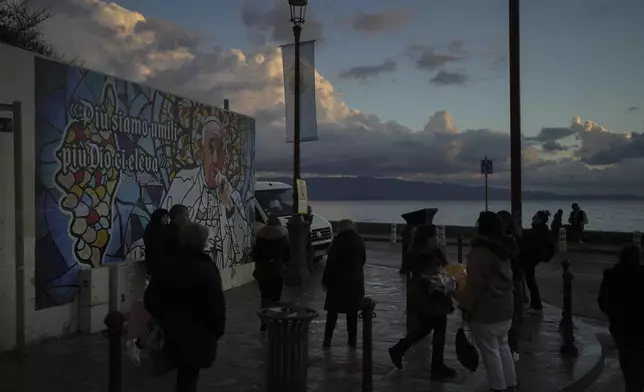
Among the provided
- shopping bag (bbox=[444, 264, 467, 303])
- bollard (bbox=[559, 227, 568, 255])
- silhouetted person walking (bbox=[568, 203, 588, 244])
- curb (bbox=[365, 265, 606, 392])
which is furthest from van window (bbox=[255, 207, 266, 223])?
silhouetted person walking (bbox=[568, 203, 588, 244])

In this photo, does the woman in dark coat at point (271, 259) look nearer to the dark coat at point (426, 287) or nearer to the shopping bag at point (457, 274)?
the dark coat at point (426, 287)

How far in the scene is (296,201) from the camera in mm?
16234

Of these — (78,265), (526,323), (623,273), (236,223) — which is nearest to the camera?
(623,273)

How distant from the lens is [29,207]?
28.6 ft

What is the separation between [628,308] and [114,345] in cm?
439

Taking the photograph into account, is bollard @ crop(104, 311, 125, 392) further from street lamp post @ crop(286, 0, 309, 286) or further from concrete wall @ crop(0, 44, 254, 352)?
street lamp post @ crop(286, 0, 309, 286)

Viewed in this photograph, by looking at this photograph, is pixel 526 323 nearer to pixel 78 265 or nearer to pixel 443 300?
pixel 443 300

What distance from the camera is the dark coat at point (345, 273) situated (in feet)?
27.9

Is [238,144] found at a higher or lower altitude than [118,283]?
higher

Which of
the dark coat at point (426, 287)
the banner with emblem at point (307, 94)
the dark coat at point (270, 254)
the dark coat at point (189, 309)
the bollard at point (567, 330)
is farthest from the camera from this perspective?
the banner with emblem at point (307, 94)

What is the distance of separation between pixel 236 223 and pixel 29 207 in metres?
6.58

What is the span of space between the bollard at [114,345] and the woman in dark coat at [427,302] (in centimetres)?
333

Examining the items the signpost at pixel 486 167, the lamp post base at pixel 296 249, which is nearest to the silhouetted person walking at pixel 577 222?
the signpost at pixel 486 167

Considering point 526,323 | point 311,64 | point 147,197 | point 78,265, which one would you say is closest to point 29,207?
point 78,265
